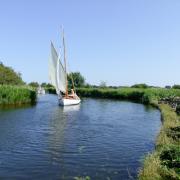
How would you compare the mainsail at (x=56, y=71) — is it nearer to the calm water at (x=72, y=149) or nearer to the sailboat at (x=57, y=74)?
the sailboat at (x=57, y=74)

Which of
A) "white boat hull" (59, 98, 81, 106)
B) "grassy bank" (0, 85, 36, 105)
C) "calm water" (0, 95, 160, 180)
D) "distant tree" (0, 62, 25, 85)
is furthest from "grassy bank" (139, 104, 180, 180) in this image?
"distant tree" (0, 62, 25, 85)

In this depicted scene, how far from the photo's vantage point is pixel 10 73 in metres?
91.9

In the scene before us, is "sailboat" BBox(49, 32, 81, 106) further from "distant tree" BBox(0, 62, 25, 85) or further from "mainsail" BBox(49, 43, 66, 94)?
"distant tree" BBox(0, 62, 25, 85)

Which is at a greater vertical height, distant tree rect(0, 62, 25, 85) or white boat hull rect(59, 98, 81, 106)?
distant tree rect(0, 62, 25, 85)

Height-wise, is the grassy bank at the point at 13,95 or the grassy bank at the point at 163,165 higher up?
the grassy bank at the point at 13,95

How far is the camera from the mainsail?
56841 mm

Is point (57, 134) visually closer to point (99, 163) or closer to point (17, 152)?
point (17, 152)

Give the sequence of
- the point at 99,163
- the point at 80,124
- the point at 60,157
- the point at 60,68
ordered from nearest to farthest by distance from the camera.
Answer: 1. the point at 99,163
2. the point at 60,157
3. the point at 80,124
4. the point at 60,68

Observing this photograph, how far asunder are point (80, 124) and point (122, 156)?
13.4 metres

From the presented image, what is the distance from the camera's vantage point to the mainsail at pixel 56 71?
56.8 metres

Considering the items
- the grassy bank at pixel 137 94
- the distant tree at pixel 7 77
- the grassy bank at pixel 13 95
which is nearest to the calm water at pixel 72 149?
the grassy bank at pixel 13 95

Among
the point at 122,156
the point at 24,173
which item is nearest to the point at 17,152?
the point at 24,173

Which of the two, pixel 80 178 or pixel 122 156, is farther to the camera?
pixel 122 156

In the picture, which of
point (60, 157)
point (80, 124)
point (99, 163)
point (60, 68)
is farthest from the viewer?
point (60, 68)
